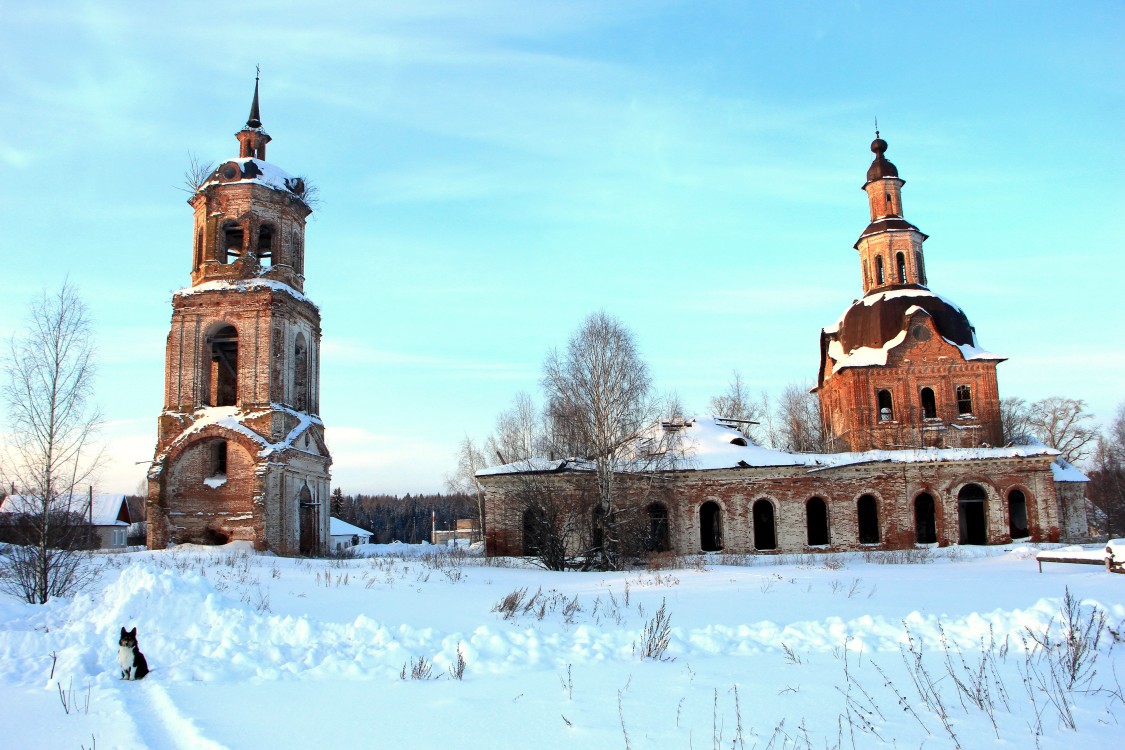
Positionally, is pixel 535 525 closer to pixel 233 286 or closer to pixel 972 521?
pixel 233 286

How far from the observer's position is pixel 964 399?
30016 mm

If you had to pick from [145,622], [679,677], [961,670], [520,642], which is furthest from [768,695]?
[145,622]

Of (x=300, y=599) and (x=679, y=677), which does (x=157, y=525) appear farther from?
(x=679, y=677)

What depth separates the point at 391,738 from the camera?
4.86 meters

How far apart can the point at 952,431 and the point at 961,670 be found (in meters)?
25.8

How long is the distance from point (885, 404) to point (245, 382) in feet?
73.8

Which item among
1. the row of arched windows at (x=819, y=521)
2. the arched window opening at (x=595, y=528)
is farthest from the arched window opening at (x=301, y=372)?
the arched window opening at (x=595, y=528)

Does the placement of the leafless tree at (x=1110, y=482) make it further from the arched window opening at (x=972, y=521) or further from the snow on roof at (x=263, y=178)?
the snow on roof at (x=263, y=178)

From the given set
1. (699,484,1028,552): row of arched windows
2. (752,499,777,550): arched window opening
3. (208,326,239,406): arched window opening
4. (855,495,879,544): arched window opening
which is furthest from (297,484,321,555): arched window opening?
(855,495,879,544): arched window opening

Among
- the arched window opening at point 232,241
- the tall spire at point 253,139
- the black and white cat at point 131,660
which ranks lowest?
the black and white cat at point 131,660

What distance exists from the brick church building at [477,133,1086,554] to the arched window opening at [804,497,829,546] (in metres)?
0.04

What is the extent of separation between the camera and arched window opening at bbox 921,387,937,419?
98.9ft

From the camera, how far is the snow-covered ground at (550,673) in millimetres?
4895

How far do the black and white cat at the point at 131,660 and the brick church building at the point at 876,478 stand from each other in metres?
14.9
